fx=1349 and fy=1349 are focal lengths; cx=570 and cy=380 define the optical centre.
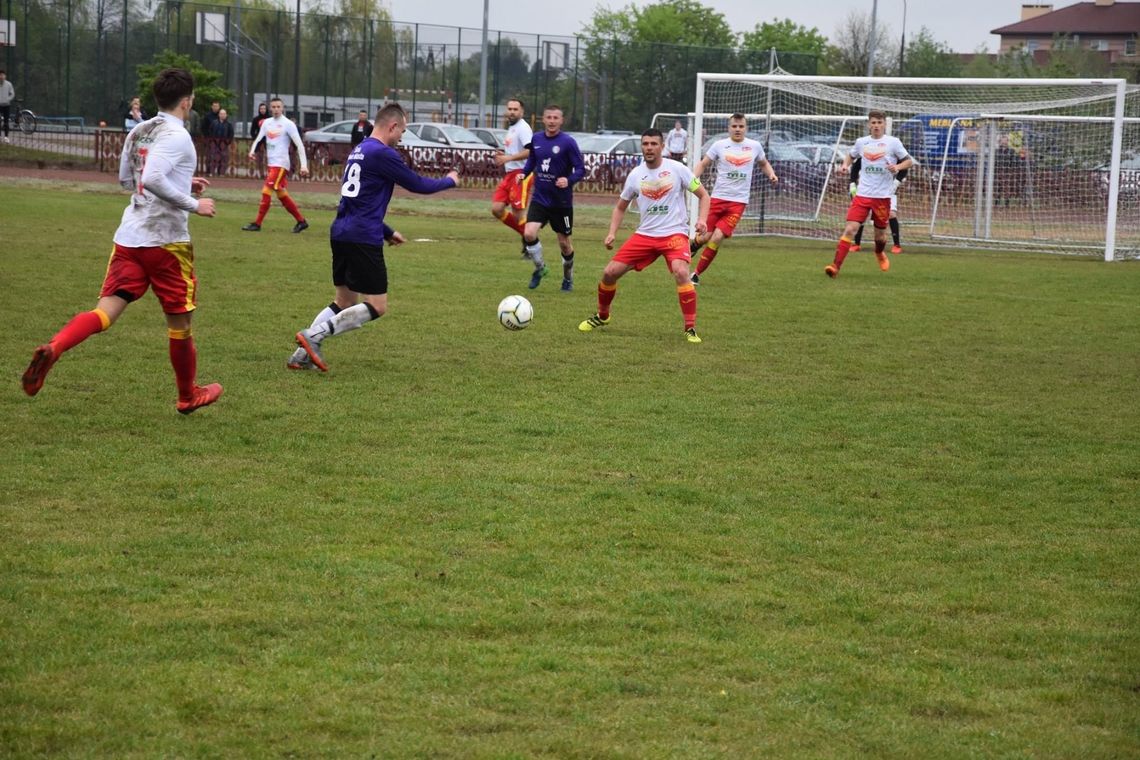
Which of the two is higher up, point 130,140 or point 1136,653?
point 130,140

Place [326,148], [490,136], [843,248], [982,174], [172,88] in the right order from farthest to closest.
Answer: [490,136] < [326,148] < [982,174] < [843,248] < [172,88]

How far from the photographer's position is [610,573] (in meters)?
5.50

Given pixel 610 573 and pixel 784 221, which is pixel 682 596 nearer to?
pixel 610 573

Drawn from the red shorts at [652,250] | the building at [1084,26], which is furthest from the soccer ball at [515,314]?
the building at [1084,26]

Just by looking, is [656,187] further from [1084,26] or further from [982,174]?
[1084,26]

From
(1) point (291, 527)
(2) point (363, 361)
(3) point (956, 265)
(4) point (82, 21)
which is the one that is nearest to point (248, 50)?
(4) point (82, 21)

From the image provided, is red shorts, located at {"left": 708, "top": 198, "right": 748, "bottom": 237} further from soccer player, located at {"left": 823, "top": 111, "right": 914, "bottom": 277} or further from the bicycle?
the bicycle

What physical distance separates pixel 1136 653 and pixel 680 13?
3472 inches

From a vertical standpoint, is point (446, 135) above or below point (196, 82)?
below

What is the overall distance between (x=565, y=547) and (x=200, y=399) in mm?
3262

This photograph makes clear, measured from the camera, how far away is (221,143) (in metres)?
34.2

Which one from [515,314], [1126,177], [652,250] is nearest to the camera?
[515,314]

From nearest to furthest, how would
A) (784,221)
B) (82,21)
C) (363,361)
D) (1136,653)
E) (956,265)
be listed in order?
(1136,653) < (363,361) < (956,265) < (784,221) < (82,21)

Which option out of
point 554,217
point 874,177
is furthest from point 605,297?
point 874,177
